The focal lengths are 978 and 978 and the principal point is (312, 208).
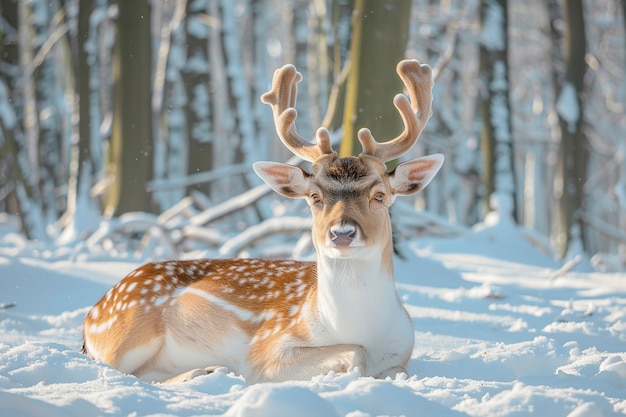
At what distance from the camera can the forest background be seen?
32.1 feet

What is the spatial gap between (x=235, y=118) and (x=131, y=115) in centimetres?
577

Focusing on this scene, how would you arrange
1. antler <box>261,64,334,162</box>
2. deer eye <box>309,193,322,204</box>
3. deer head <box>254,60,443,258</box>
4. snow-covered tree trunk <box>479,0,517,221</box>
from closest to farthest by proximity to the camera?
deer head <box>254,60,443,258</box> → deer eye <box>309,193,322,204</box> → antler <box>261,64,334,162</box> → snow-covered tree trunk <box>479,0,517,221</box>

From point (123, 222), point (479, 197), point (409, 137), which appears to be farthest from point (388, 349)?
point (479, 197)

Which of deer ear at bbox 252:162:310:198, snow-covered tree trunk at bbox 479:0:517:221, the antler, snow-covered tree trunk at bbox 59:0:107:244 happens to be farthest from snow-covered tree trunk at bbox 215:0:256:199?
deer ear at bbox 252:162:310:198

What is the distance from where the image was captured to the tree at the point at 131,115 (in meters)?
11.9

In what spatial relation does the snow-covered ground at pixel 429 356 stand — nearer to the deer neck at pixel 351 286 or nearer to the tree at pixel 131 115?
the deer neck at pixel 351 286

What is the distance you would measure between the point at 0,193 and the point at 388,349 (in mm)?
19217

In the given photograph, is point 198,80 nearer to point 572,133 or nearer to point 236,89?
point 236,89

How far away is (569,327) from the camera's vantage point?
20.4ft

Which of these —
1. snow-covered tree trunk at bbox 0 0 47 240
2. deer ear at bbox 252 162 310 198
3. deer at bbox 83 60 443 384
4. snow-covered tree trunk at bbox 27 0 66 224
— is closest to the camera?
deer at bbox 83 60 443 384

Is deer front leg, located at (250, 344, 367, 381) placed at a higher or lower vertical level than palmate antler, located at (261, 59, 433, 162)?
lower

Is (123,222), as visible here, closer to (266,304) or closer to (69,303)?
(69,303)

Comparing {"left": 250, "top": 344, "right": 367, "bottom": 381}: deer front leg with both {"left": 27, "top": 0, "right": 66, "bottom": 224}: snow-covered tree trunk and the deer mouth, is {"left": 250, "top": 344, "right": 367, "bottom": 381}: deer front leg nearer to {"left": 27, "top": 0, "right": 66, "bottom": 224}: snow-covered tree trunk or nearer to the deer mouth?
the deer mouth

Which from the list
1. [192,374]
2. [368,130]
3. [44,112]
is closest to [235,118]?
[44,112]
